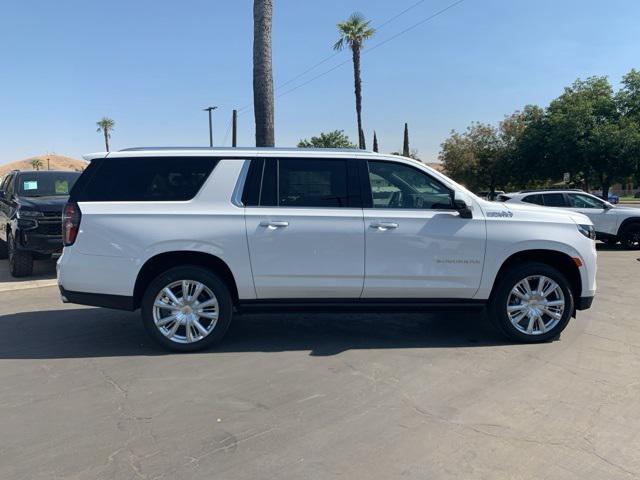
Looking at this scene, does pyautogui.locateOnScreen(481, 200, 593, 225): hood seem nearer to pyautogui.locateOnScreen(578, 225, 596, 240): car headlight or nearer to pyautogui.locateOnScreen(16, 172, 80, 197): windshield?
pyautogui.locateOnScreen(578, 225, 596, 240): car headlight

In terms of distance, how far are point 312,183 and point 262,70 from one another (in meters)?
7.43

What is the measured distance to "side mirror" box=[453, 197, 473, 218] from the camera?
5.34 metres

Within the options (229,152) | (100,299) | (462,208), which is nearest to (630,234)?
(462,208)

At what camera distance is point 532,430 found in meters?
3.66

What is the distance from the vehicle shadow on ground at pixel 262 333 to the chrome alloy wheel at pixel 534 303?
0.33 metres

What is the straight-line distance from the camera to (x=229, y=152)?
5434mm

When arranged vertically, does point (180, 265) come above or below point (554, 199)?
below

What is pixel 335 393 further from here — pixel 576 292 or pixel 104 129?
pixel 104 129

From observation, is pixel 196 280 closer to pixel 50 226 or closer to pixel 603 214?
pixel 50 226

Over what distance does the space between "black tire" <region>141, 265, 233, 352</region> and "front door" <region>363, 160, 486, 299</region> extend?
1.41 metres

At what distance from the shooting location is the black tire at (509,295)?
5477mm

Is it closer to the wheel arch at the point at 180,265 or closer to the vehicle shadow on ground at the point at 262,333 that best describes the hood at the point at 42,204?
the vehicle shadow on ground at the point at 262,333

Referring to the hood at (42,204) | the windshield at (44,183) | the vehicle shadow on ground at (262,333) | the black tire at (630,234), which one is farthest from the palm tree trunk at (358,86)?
the vehicle shadow on ground at (262,333)

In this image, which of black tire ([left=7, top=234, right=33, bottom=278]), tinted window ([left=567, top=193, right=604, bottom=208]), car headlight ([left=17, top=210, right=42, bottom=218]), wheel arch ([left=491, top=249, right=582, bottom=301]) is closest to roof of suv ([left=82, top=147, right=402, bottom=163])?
wheel arch ([left=491, top=249, right=582, bottom=301])
